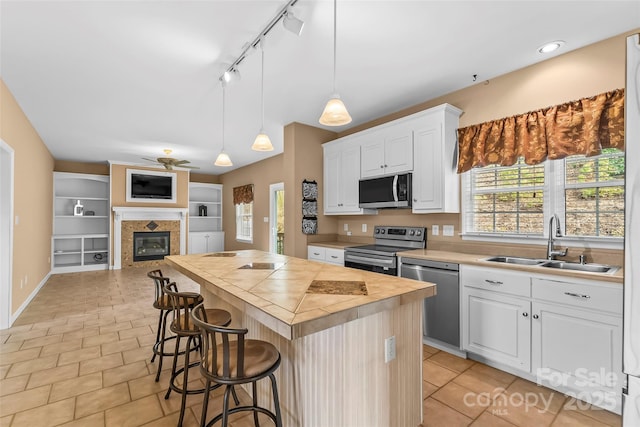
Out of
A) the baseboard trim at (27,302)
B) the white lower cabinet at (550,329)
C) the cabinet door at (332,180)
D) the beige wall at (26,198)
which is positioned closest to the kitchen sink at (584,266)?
the white lower cabinet at (550,329)

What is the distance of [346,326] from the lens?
4.89ft

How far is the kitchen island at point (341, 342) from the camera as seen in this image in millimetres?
1362

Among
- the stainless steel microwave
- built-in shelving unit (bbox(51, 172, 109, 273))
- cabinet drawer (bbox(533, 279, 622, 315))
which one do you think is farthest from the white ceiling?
built-in shelving unit (bbox(51, 172, 109, 273))

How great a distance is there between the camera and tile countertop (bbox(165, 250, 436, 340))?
49.5 inches

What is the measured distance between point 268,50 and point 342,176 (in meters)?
2.06

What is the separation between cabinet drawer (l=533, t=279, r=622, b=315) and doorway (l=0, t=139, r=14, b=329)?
5303 mm

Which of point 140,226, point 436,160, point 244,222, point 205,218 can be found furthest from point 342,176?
point 205,218

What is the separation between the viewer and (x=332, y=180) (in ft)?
14.7

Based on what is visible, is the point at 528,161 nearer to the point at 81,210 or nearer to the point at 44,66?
the point at 44,66

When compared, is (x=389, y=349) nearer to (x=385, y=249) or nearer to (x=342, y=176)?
(x=385, y=249)

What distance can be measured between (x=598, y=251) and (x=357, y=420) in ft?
7.68

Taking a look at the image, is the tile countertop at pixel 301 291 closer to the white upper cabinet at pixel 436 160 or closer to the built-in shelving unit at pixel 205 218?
the white upper cabinet at pixel 436 160

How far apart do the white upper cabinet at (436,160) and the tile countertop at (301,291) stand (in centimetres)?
156

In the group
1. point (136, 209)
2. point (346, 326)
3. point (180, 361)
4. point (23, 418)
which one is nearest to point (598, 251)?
point (346, 326)
